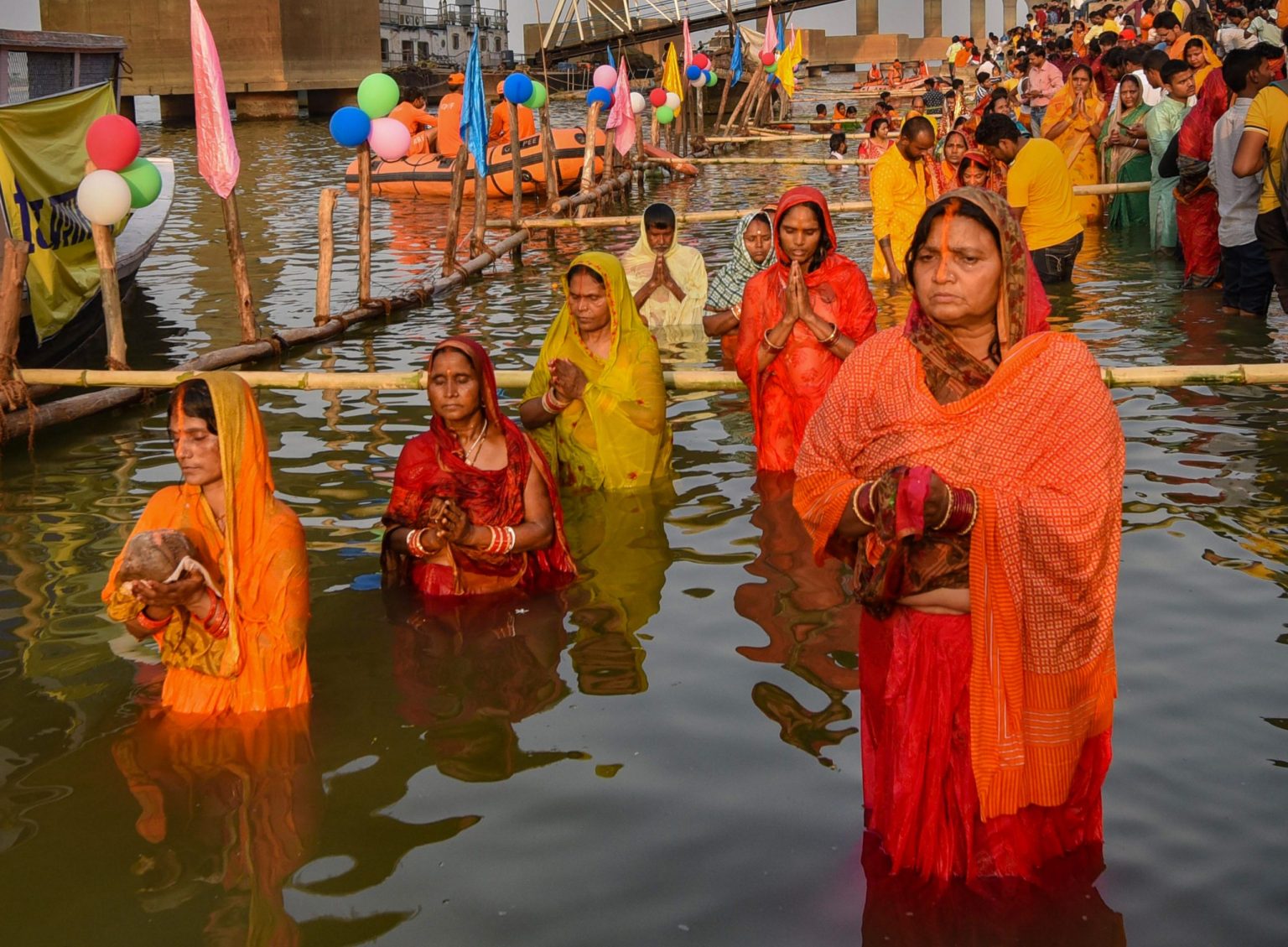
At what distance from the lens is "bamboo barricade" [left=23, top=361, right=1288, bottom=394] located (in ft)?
21.8

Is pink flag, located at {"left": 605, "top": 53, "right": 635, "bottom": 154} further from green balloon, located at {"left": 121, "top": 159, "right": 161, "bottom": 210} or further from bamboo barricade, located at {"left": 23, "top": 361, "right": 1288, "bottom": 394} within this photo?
bamboo barricade, located at {"left": 23, "top": 361, "right": 1288, "bottom": 394}

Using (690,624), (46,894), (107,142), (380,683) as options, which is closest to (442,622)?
(380,683)

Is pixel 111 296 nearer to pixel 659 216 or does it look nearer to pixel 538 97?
pixel 659 216

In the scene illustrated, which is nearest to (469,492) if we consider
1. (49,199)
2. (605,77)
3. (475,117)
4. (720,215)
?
(49,199)

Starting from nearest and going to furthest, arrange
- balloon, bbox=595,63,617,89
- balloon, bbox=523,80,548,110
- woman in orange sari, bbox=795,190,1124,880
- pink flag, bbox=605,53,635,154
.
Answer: woman in orange sari, bbox=795,190,1124,880, balloon, bbox=523,80,548,110, balloon, bbox=595,63,617,89, pink flag, bbox=605,53,635,154

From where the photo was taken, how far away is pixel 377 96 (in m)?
11.4

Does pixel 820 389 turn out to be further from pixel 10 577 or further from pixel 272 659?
pixel 10 577

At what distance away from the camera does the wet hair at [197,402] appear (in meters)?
4.05

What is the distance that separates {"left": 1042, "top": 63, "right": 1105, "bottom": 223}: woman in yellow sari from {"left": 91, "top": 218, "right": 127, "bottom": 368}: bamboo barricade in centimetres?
1008

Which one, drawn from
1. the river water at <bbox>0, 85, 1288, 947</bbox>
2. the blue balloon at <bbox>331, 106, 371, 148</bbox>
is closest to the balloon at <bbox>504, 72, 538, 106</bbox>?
the blue balloon at <bbox>331, 106, 371, 148</bbox>

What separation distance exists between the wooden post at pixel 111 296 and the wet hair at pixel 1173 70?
8.60 m

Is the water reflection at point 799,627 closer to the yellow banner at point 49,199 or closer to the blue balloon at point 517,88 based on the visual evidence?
the yellow banner at point 49,199

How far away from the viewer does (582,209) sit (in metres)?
17.6

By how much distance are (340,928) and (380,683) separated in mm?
1467
